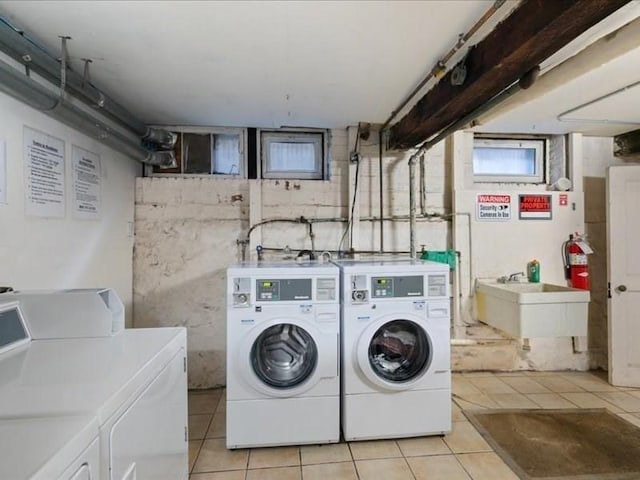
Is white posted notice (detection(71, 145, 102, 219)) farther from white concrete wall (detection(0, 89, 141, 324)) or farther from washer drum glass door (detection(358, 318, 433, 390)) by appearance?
washer drum glass door (detection(358, 318, 433, 390))

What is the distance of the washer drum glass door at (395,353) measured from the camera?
2180mm

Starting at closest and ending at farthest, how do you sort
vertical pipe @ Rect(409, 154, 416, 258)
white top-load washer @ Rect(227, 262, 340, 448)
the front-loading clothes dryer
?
the front-loading clothes dryer → white top-load washer @ Rect(227, 262, 340, 448) → vertical pipe @ Rect(409, 154, 416, 258)

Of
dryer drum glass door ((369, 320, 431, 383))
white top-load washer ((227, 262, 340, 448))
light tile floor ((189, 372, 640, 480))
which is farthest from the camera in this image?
dryer drum glass door ((369, 320, 431, 383))

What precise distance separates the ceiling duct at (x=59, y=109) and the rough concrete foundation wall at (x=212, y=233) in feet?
1.82

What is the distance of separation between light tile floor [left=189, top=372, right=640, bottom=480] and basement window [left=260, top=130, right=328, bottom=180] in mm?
2105

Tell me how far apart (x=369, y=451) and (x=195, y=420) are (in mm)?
1285

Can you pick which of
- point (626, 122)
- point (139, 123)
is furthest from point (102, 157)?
point (626, 122)

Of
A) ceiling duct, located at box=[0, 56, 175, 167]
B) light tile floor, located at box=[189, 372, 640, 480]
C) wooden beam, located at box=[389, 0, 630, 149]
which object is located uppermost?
wooden beam, located at box=[389, 0, 630, 149]

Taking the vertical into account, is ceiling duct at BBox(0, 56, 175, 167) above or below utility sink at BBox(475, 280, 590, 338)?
above

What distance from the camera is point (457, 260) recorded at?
3.27 meters

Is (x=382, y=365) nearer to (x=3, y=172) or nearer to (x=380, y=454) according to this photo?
(x=380, y=454)

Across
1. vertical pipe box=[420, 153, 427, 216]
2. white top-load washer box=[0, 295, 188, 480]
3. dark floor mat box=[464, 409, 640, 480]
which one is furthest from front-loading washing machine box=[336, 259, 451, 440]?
vertical pipe box=[420, 153, 427, 216]

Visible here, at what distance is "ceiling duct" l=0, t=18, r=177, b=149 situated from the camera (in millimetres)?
1579

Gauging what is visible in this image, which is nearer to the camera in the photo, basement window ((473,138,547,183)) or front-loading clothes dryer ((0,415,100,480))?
front-loading clothes dryer ((0,415,100,480))
